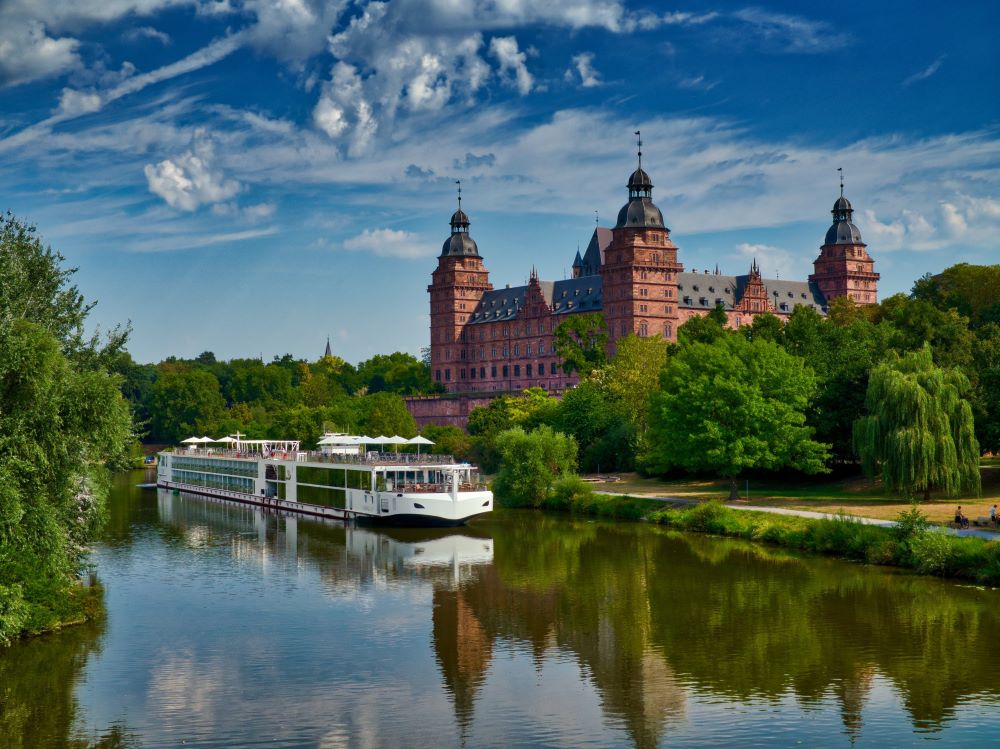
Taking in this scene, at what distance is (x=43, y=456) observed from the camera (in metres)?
26.9

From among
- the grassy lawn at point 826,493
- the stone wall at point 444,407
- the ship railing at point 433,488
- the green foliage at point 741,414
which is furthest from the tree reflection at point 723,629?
the stone wall at point 444,407

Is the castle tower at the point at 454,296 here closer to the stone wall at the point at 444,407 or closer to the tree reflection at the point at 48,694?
the stone wall at the point at 444,407

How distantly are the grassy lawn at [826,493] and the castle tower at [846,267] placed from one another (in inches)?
3392

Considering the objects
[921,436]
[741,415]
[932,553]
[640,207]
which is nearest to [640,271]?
[640,207]

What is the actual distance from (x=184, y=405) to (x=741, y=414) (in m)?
102

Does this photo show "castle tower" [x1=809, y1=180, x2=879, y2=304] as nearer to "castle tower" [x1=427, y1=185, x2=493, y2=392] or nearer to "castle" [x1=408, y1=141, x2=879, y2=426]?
"castle" [x1=408, y1=141, x2=879, y2=426]

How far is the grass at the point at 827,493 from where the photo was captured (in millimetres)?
48594

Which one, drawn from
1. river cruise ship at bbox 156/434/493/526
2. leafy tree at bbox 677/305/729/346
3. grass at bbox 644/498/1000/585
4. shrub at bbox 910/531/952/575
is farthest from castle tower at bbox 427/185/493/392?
shrub at bbox 910/531/952/575

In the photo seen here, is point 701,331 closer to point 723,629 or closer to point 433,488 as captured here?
point 433,488

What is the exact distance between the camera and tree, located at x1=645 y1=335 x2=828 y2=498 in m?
58.5

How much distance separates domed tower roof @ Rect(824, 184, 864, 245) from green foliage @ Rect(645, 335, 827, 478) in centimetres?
9600

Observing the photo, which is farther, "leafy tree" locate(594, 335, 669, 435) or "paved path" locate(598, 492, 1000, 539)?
"leafy tree" locate(594, 335, 669, 435)

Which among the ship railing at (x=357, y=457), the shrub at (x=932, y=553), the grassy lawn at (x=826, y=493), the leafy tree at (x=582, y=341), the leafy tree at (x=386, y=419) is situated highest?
the leafy tree at (x=582, y=341)

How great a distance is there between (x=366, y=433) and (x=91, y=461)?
76.4m
